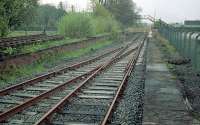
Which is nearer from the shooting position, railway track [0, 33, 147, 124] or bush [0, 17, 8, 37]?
railway track [0, 33, 147, 124]

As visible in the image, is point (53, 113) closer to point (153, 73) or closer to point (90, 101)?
point (90, 101)

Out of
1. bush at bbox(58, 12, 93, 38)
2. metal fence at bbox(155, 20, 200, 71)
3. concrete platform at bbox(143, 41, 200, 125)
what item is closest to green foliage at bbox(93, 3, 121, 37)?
bush at bbox(58, 12, 93, 38)

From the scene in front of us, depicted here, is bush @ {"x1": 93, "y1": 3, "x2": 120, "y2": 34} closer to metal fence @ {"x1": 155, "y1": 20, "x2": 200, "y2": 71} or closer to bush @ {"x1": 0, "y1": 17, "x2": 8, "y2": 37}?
metal fence @ {"x1": 155, "y1": 20, "x2": 200, "y2": 71}

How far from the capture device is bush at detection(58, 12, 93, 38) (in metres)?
41.8

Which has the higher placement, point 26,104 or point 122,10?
point 122,10

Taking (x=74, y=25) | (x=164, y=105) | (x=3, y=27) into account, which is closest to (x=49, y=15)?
(x=74, y=25)

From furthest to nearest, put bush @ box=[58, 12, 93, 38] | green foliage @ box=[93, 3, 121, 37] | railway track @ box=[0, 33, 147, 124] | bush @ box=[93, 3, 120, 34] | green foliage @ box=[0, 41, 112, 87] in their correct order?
bush @ box=[93, 3, 120, 34] < green foliage @ box=[93, 3, 121, 37] < bush @ box=[58, 12, 93, 38] < green foliage @ box=[0, 41, 112, 87] < railway track @ box=[0, 33, 147, 124]

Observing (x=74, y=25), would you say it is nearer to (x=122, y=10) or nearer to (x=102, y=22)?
(x=102, y=22)

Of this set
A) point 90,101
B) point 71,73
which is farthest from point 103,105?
point 71,73

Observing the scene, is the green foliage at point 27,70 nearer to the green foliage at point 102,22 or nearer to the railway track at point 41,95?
the railway track at point 41,95

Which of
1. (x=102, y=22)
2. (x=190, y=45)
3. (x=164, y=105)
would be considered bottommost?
(x=164, y=105)

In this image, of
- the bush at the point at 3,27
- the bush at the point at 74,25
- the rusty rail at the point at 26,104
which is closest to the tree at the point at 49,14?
the bush at the point at 74,25

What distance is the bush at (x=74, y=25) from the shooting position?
41.8 meters

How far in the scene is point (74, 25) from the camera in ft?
137
